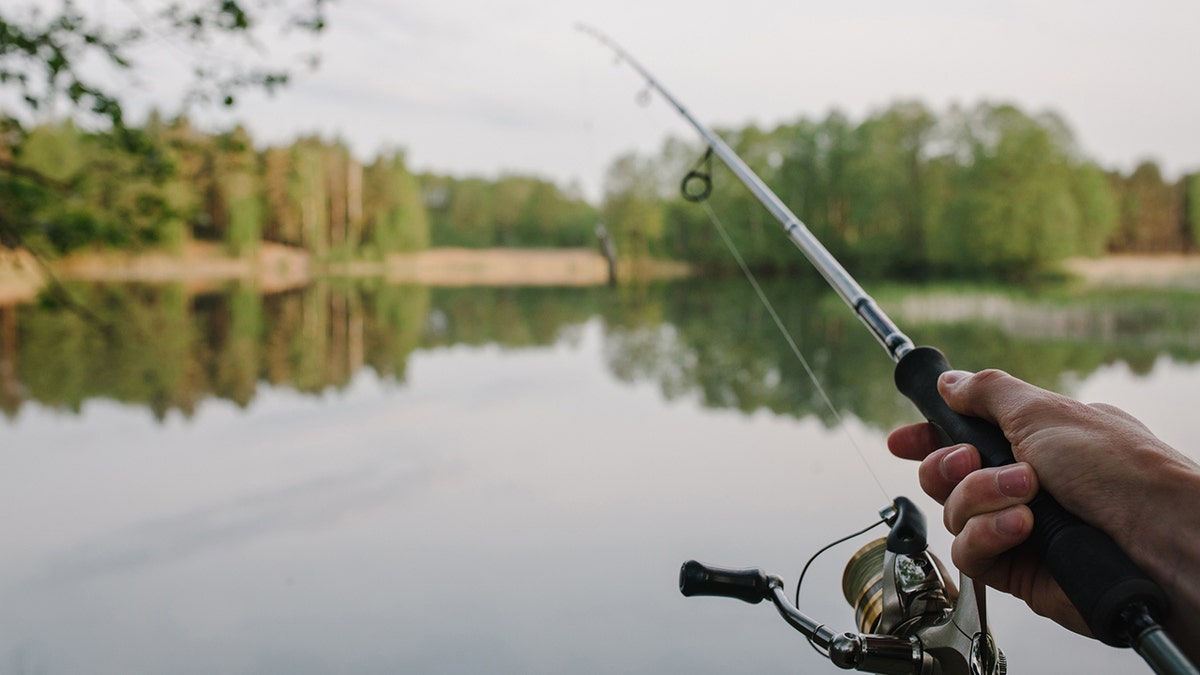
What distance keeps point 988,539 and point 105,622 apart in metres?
4.74

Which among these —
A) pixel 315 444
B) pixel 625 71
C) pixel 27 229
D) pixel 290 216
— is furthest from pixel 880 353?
pixel 290 216

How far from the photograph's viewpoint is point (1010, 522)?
38.0 inches

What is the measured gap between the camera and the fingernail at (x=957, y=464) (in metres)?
1.08

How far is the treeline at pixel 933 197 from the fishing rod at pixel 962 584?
64.1 feet

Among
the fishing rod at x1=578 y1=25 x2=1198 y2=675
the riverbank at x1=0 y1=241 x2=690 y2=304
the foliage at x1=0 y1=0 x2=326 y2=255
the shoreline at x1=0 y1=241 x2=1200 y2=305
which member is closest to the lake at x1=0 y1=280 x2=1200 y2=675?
the foliage at x1=0 y1=0 x2=326 y2=255

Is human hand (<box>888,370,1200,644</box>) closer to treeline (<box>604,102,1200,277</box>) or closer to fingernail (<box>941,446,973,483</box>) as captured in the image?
fingernail (<box>941,446,973,483</box>)

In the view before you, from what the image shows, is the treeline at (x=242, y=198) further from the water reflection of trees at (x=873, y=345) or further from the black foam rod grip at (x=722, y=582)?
the water reflection of trees at (x=873, y=345)

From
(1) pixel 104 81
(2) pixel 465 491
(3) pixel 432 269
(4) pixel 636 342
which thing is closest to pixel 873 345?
(4) pixel 636 342

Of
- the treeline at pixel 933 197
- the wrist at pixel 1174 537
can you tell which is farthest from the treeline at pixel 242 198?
the treeline at pixel 933 197

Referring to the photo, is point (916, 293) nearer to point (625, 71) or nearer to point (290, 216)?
point (625, 71)

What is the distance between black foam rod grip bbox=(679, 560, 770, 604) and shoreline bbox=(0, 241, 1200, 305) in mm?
23111

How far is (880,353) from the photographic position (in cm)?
1309

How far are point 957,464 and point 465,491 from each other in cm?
586

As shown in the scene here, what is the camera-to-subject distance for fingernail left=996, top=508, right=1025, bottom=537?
960mm
